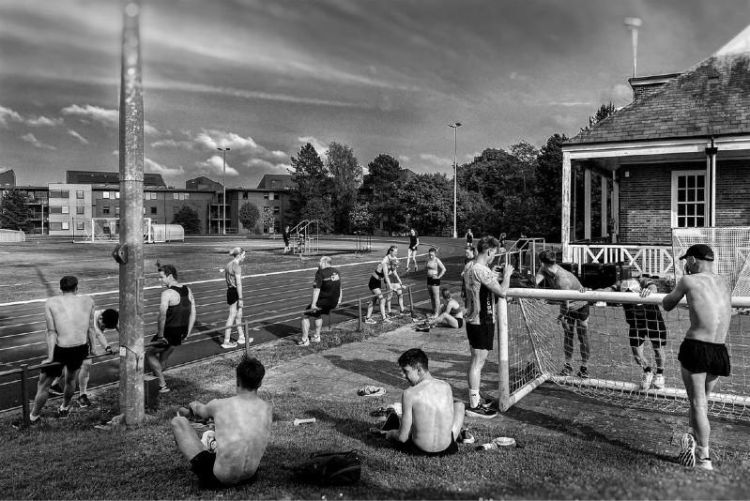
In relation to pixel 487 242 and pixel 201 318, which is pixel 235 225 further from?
pixel 487 242

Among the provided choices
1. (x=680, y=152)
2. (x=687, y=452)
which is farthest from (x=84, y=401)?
(x=680, y=152)

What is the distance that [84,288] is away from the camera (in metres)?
20.1

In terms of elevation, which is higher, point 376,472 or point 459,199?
point 459,199

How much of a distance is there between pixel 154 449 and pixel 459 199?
6714cm

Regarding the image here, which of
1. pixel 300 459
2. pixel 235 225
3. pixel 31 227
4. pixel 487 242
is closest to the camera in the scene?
pixel 300 459

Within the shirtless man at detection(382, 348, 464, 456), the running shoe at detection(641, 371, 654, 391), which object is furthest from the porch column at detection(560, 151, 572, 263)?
the shirtless man at detection(382, 348, 464, 456)

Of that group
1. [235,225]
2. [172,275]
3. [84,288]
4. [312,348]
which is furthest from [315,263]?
[235,225]

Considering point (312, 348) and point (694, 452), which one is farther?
point (312, 348)

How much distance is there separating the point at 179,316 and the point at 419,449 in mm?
4254

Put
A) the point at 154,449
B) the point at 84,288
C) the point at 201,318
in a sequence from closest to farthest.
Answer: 1. the point at 154,449
2. the point at 201,318
3. the point at 84,288

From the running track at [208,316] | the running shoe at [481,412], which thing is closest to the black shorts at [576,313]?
the running shoe at [481,412]

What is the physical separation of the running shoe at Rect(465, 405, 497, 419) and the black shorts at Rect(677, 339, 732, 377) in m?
2.17

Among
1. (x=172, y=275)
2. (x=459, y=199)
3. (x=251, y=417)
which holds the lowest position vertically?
(x=251, y=417)

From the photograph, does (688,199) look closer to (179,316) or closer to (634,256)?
(634,256)
